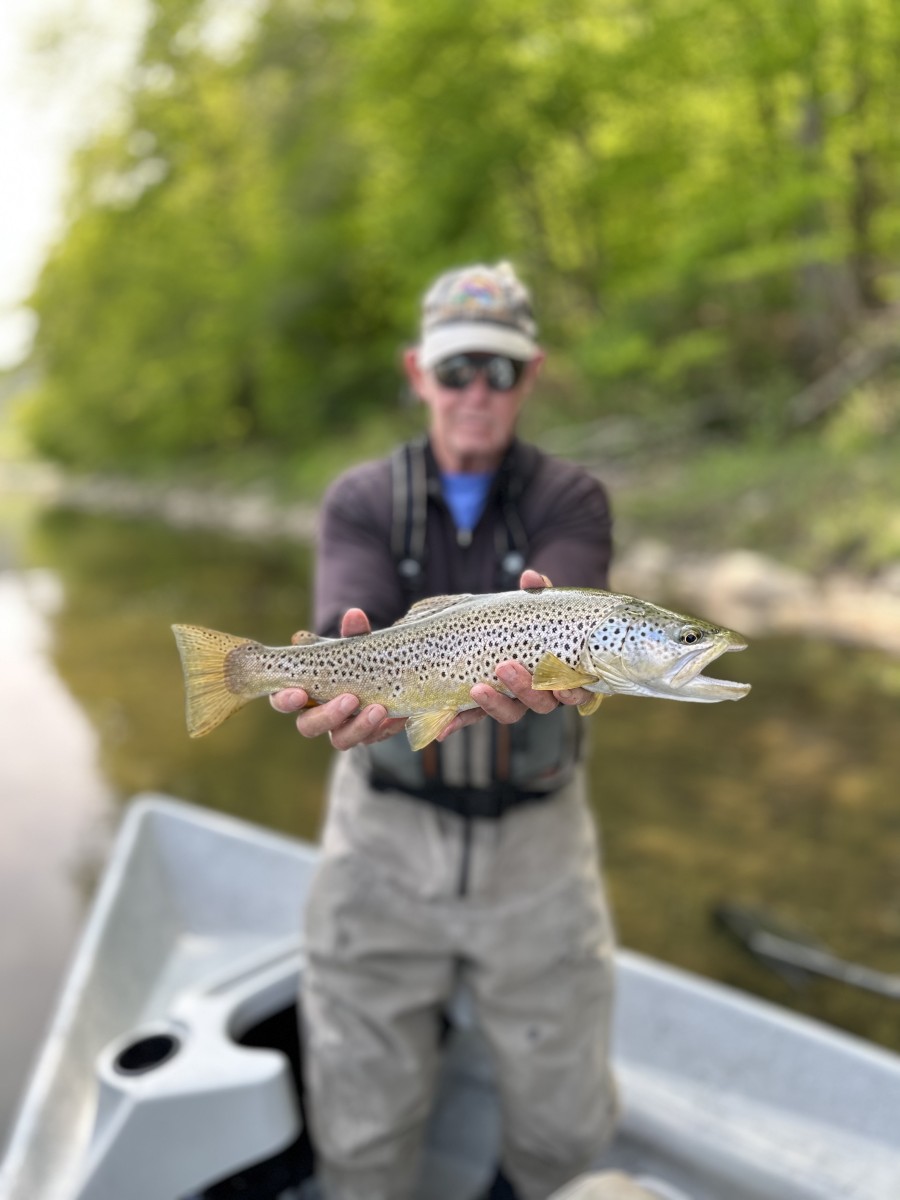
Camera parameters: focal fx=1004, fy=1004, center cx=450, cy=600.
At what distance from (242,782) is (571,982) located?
273 inches

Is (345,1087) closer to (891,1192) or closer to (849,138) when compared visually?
(891,1192)

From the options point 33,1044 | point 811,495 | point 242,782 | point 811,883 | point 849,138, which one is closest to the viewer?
point 33,1044

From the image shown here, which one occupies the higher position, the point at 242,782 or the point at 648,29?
the point at 648,29

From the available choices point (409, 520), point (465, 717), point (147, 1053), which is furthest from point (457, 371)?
point (147, 1053)

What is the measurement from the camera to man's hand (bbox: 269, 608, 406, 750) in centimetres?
236

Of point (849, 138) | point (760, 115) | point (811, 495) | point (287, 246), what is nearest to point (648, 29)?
point (760, 115)

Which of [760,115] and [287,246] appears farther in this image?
[287,246]

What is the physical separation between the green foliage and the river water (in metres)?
8.09

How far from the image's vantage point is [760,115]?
57.7 ft

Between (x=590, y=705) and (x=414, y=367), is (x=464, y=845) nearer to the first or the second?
(x=590, y=705)

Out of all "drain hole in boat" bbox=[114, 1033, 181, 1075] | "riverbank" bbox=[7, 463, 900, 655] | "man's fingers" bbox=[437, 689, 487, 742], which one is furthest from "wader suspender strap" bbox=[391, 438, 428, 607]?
"riverbank" bbox=[7, 463, 900, 655]

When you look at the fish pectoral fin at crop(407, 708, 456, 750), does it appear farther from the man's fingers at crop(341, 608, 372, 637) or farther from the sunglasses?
the sunglasses

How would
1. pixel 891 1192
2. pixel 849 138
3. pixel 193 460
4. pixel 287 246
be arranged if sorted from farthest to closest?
1. pixel 193 460
2. pixel 287 246
3. pixel 849 138
4. pixel 891 1192

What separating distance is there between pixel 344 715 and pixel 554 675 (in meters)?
0.53
